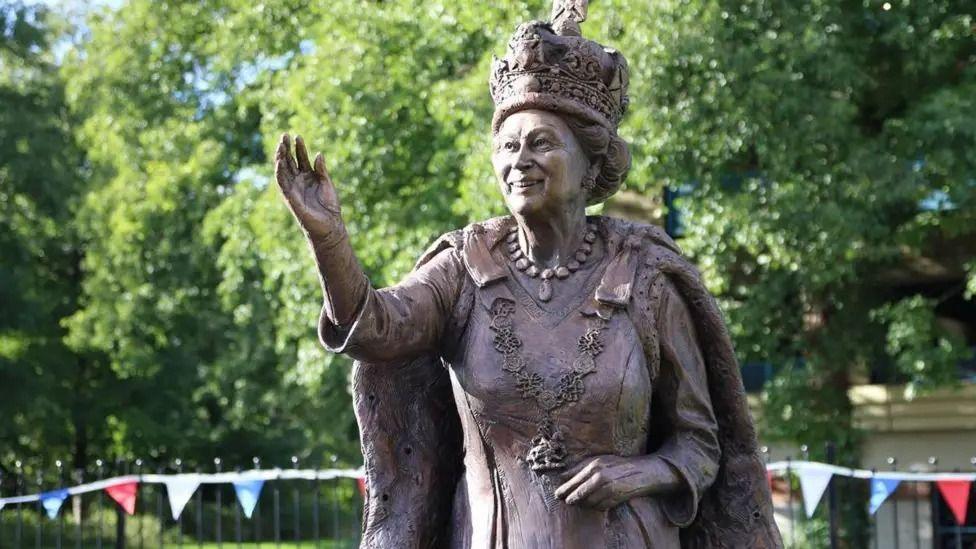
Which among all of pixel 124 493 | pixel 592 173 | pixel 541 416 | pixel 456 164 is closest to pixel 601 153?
pixel 592 173

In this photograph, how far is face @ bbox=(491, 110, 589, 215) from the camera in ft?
15.2

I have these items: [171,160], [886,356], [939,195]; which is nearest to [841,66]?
[939,195]

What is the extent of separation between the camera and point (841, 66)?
16.0 metres

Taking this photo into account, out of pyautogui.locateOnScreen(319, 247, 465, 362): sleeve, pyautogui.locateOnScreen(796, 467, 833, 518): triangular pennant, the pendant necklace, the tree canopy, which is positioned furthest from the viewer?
the tree canopy

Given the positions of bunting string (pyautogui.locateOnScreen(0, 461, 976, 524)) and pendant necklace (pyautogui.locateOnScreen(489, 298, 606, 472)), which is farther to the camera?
bunting string (pyautogui.locateOnScreen(0, 461, 976, 524))

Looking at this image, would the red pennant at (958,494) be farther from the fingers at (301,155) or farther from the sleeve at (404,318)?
the fingers at (301,155)

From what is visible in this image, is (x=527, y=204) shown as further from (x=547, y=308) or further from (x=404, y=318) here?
(x=404, y=318)

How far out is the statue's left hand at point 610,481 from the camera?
4465 millimetres

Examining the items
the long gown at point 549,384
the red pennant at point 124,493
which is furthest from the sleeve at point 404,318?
the red pennant at point 124,493

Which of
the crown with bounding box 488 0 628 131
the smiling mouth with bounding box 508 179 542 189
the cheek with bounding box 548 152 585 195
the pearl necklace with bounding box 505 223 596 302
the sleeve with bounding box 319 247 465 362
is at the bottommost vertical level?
the sleeve with bounding box 319 247 465 362

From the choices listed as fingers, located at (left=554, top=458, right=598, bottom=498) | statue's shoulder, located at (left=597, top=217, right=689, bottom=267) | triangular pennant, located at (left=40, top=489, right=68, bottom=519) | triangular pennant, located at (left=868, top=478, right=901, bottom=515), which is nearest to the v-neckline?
statue's shoulder, located at (left=597, top=217, right=689, bottom=267)

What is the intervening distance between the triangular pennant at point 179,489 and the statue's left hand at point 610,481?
26.9 ft

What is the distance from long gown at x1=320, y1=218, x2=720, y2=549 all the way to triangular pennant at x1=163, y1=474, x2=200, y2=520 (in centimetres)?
796

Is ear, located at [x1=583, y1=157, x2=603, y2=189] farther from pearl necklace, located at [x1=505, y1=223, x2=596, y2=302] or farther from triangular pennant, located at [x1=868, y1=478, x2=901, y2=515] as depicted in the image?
triangular pennant, located at [x1=868, y1=478, x2=901, y2=515]
